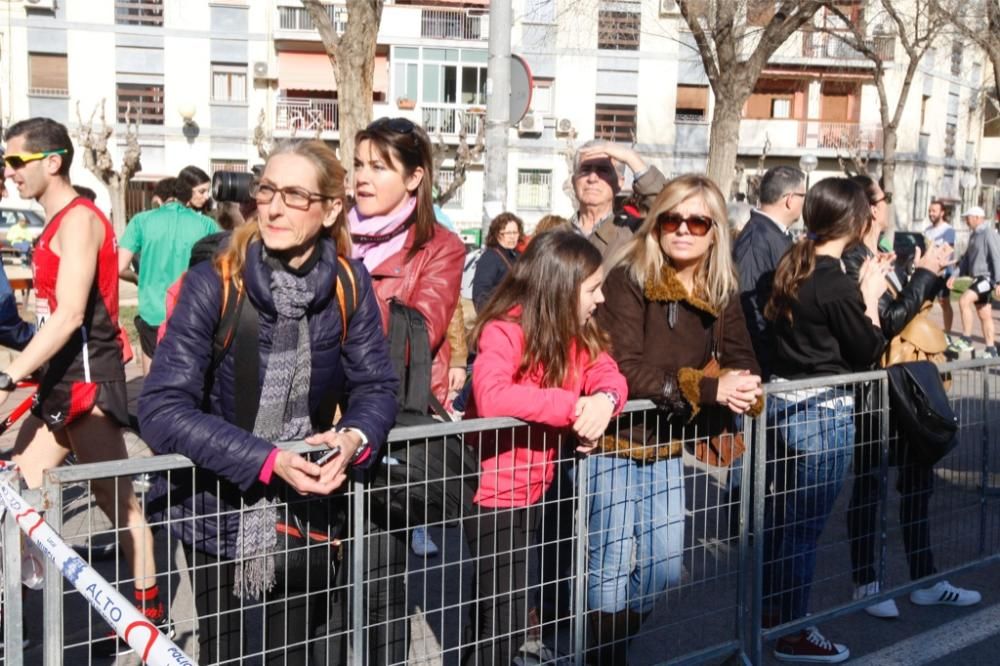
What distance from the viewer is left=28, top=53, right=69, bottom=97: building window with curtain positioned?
132 ft

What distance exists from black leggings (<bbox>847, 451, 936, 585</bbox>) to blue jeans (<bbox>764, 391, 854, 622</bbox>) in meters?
0.29

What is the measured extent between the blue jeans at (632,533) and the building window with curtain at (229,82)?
40174 millimetres

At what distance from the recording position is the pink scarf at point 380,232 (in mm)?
3758

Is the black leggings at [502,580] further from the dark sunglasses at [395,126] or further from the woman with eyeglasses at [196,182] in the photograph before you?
the woman with eyeglasses at [196,182]

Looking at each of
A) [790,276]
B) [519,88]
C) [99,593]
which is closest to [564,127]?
[519,88]

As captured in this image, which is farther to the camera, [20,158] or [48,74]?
[48,74]

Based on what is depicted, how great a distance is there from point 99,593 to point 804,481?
2803 millimetres

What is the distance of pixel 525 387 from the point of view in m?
3.38

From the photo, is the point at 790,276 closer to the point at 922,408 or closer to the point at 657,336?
the point at 922,408

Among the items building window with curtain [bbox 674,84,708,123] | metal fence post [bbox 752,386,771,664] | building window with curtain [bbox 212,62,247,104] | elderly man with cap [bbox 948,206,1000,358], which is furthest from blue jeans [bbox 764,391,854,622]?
building window with curtain [bbox 674,84,708,123]

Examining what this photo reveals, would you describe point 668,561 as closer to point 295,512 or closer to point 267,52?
point 295,512

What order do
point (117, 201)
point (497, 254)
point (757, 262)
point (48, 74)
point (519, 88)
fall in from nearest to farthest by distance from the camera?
1. point (757, 262)
2. point (497, 254)
3. point (519, 88)
4. point (117, 201)
5. point (48, 74)

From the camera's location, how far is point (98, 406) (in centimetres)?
430

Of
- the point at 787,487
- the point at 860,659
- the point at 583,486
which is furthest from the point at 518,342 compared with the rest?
the point at 860,659
